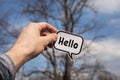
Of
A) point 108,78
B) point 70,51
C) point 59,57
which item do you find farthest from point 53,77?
point 70,51

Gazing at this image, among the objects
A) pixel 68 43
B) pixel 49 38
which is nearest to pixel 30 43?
pixel 49 38

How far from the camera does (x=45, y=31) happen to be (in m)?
1.48

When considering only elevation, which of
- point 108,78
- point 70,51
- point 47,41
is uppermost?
point 47,41

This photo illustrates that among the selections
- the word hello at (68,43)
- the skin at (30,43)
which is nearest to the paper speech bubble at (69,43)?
the word hello at (68,43)

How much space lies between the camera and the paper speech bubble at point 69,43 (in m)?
1.62

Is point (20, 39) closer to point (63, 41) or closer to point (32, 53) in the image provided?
point (32, 53)

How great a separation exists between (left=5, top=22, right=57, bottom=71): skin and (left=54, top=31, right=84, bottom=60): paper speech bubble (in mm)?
117

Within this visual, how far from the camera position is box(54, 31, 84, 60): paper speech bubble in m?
1.62

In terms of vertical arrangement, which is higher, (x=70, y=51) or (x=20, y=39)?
(x=20, y=39)

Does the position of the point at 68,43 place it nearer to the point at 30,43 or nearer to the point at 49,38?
the point at 49,38

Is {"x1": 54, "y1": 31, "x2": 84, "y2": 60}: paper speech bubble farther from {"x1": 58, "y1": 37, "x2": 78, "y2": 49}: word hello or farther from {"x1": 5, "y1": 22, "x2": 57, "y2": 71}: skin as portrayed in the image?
{"x1": 5, "y1": 22, "x2": 57, "y2": 71}: skin

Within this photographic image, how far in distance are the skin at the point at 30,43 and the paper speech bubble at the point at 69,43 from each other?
0.38 feet

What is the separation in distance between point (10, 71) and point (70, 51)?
27.1 inches

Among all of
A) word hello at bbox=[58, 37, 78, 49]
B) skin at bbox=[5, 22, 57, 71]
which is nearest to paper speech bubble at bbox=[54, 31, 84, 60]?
word hello at bbox=[58, 37, 78, 49]
